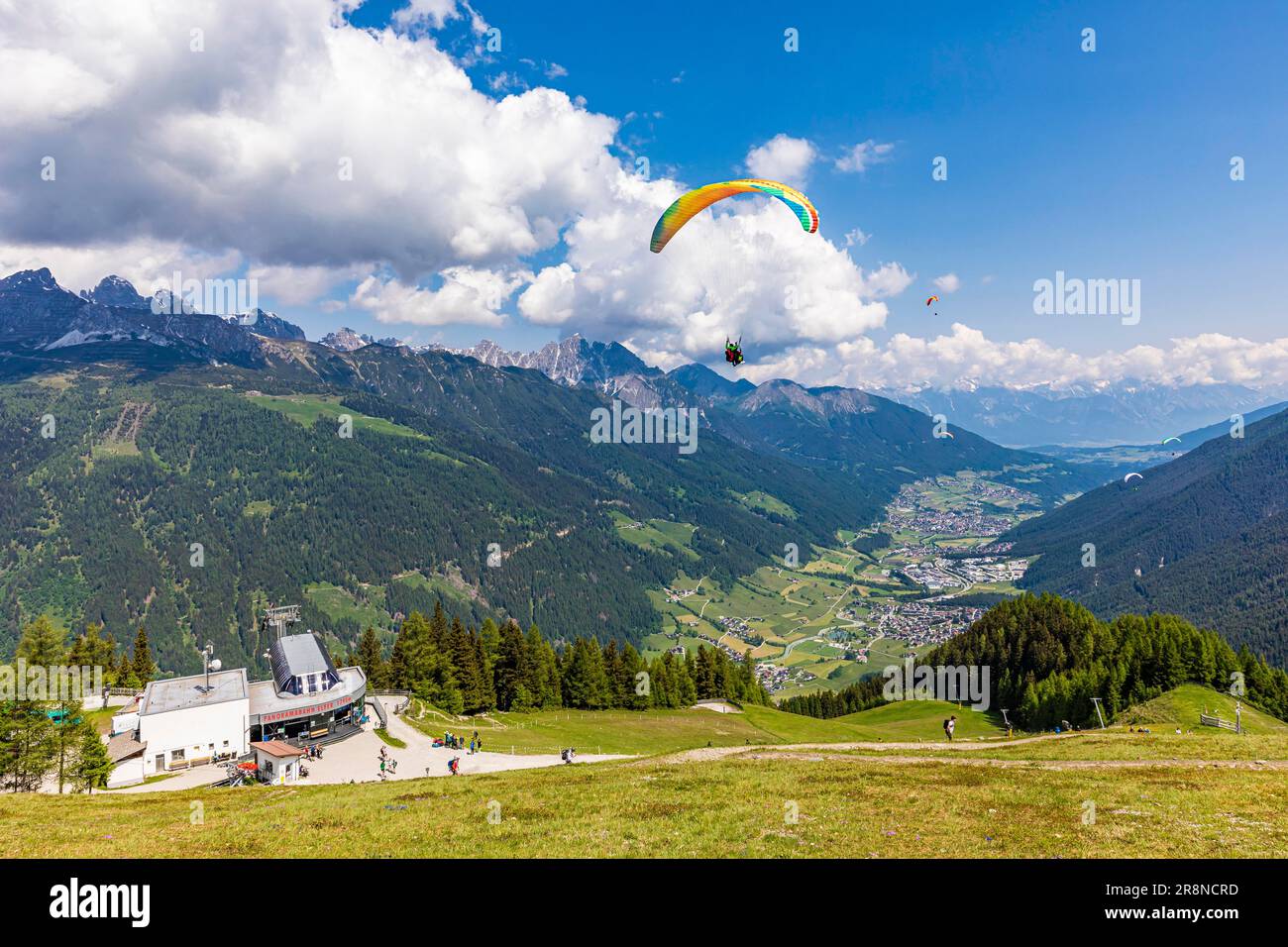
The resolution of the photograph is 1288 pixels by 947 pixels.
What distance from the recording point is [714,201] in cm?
5300

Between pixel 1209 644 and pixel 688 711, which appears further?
pixel 688 711

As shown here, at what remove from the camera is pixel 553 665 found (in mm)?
98500

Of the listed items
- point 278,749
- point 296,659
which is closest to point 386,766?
point 278,749

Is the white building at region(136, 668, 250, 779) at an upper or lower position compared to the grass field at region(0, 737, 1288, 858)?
lower

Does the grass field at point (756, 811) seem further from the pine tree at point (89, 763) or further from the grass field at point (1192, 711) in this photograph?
the grass field at point (1192, 711)

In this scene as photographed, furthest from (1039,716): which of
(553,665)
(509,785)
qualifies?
(509,785)

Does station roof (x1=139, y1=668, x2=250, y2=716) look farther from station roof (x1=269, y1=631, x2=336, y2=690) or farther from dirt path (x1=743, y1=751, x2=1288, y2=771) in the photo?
dirt path (x1=743, y1=751, x2=1288, y2=771)

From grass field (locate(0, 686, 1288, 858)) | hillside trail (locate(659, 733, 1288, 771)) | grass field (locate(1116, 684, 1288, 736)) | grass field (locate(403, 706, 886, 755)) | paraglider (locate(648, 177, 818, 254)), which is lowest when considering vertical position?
grass field (locate(403, 706, 886, 755))

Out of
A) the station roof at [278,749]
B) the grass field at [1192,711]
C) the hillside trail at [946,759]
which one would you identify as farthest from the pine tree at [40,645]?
the grass field at [1192,711]

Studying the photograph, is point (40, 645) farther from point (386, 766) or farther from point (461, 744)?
point (461, 744)

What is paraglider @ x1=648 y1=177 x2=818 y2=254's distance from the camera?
47.9 m

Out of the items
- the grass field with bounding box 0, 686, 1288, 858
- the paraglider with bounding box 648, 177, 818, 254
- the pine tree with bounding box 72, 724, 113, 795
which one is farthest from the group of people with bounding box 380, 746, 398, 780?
the paraglider with bounding box 648, 177, 818, 254
